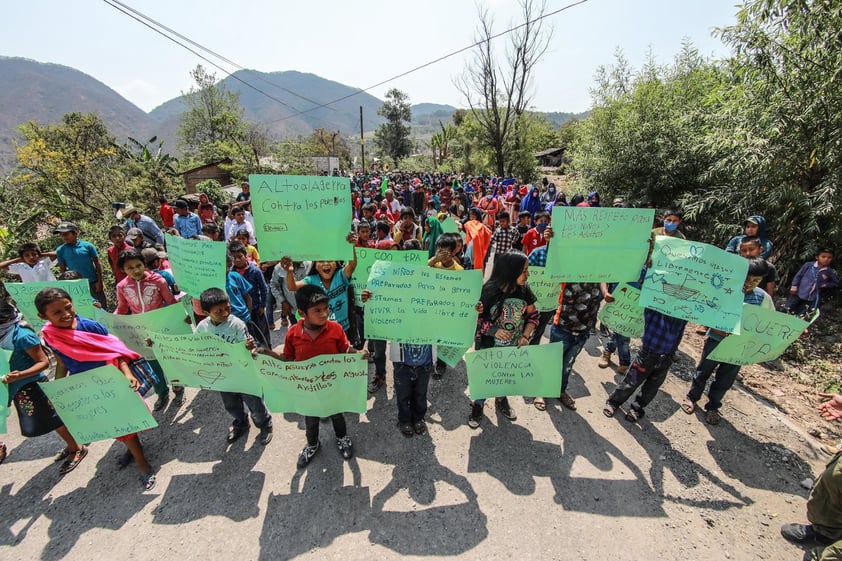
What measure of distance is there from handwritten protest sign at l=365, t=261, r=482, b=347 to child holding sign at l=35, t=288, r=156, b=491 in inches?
86.9

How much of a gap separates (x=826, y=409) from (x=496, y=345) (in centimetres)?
247

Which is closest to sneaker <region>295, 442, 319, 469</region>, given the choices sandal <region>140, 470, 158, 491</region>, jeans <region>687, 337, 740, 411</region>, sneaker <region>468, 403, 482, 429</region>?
sandal <region>140, 470, 158, 491</region>

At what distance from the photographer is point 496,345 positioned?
143 inches

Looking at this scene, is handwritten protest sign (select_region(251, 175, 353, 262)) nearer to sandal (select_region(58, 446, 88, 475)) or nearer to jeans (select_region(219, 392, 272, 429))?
jeans (select_region(219, 392, 272, 429))

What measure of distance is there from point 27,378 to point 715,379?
6.98 m

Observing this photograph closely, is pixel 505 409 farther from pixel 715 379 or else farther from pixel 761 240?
pixel 761 240

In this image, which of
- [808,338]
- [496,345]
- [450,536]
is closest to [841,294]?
[808,338]

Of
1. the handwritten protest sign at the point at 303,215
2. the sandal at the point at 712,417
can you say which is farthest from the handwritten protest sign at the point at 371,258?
the sandal at the point at 712,417

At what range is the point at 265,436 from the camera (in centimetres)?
372

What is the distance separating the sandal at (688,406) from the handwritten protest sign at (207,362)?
483 centimetres

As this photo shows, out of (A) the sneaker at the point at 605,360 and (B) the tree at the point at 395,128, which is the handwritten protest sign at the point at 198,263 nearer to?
(A) the sneaker at the point at 605,360

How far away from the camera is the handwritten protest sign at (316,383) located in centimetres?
293

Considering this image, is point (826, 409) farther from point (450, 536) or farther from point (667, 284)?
point (450, 536)

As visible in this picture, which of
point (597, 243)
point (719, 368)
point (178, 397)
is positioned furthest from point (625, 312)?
point (178, 397)
